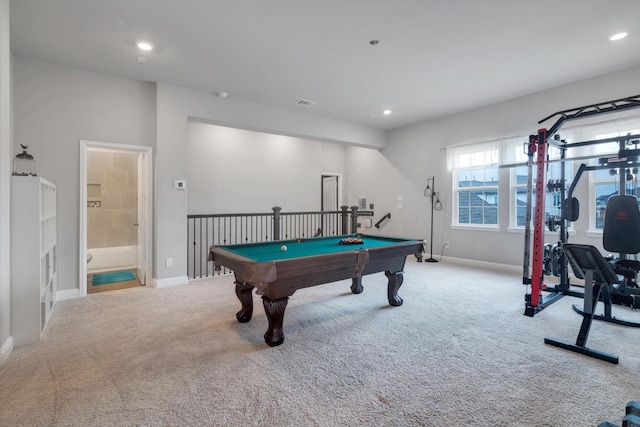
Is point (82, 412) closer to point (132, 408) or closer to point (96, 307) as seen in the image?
point (132, 408)

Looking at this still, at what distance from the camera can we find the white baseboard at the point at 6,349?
2.26 metres

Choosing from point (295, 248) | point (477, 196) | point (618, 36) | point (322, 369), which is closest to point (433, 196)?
point (477, 196)

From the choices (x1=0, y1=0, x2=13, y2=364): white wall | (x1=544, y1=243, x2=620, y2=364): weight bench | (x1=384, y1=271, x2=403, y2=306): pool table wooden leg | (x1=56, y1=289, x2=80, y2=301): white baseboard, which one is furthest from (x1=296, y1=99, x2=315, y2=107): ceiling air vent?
(x1=56, y1=289, x2=80, y2=301): white baseboard

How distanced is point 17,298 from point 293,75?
3777 mm

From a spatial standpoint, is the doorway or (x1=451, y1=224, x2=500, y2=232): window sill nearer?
(x1=451, y1=224, x2=500, y2=232): window sill

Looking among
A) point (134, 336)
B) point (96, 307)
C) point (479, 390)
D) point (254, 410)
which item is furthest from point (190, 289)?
point (479, 390)

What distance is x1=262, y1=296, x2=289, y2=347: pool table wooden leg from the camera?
8.37 ft

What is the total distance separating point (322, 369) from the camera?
7.20 feet

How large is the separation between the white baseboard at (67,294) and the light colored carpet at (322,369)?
46 centimetres

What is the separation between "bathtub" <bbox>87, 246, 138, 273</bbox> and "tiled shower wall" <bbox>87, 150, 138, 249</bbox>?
24 centimetres

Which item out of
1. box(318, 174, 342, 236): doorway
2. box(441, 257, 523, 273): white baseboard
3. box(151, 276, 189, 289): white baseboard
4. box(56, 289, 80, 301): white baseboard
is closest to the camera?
box(56, 289, 80, 301): white baseboard

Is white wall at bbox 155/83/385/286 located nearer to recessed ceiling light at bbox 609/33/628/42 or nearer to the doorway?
the doorway

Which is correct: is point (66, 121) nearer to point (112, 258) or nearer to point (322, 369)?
point (112, 258)

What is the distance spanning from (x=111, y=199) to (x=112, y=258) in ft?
4.36
